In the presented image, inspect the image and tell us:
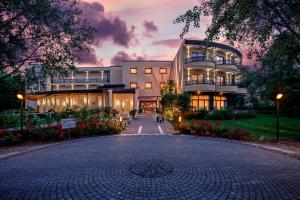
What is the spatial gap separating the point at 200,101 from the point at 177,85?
5833 mm

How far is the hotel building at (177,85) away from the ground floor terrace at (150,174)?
79.0ft

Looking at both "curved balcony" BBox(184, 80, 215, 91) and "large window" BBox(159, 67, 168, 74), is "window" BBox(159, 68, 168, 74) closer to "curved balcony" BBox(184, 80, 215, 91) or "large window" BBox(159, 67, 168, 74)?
"large window" BBox(159, 67, 168, 74)

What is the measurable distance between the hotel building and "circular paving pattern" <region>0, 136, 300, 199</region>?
79.5 feet

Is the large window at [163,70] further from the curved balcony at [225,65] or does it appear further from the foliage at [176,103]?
the foliage at [176,103]

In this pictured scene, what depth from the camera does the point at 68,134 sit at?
13430 mm

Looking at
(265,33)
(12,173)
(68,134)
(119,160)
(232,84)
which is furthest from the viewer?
(232,84)

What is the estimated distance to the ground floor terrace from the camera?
5051 mm

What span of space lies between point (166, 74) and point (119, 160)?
1631 inches

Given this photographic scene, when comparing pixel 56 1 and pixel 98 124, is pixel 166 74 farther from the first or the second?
pixel 56 1

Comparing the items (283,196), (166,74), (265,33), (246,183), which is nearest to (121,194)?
(246,183)

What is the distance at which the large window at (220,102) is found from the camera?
128ft

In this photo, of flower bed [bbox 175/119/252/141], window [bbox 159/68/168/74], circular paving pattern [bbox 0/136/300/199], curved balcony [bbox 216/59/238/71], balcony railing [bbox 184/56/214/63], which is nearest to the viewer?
circular paving pattern [bbox 0/136/300/199]

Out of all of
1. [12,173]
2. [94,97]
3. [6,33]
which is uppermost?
[6,33]

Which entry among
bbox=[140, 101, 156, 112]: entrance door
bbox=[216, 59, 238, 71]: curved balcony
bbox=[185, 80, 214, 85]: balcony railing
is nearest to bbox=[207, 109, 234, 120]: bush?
bbox=[185, 80, 214, 85]: balcony railing
